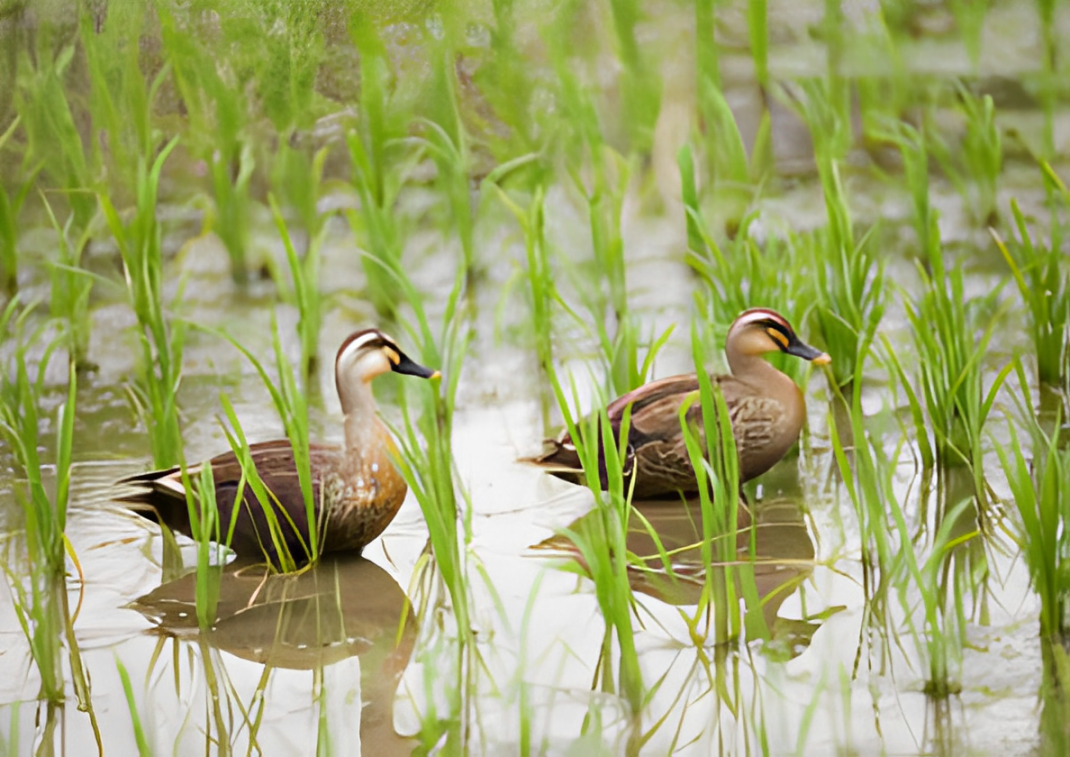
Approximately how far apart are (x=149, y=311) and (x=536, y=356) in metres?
0.85

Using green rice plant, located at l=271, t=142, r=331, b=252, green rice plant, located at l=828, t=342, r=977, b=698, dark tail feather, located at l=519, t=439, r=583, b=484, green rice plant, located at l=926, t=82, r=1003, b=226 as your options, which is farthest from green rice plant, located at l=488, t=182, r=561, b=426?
green rice plant, located at l=926, t=82, r=1003, b=226

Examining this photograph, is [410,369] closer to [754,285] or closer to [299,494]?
[299,494]

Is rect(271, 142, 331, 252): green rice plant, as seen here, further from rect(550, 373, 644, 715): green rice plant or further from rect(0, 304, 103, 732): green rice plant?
rect(550, 373, 644, 715): green rice plant

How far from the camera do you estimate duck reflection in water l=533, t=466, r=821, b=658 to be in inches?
82.0

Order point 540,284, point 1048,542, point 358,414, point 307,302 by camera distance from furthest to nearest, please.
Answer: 1. point 540,284
2. point 307,302
3. point 358,414
4. point 1048,542

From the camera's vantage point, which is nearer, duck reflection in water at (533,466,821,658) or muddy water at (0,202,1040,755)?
muddy water at (0,202,1040,755)

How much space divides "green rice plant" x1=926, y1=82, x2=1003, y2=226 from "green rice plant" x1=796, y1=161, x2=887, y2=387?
2.02 ft

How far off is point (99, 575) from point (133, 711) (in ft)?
1.99

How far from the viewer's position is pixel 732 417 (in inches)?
96.1

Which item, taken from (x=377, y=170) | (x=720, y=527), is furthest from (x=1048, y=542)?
(x=377, y=170)

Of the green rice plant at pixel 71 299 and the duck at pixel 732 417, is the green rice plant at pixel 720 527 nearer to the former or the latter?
Result: the duck at pixel 732 417

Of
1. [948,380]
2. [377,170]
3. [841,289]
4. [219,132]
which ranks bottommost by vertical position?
[948,380]

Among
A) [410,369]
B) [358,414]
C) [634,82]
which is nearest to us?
[358,414]

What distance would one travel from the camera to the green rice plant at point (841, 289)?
279cm
